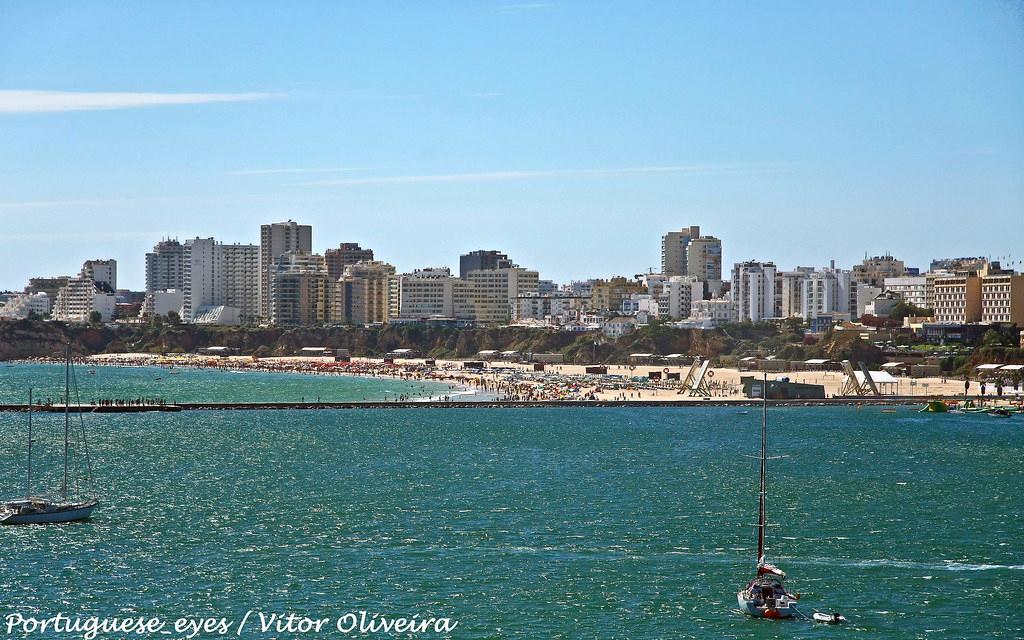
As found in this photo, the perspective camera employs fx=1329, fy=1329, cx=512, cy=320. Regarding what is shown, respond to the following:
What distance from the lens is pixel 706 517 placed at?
42094 mm

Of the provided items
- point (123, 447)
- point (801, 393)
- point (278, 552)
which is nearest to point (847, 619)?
point (278, 552)

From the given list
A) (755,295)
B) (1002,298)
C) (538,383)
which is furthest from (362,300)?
(1002,298)

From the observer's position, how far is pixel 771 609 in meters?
29.8

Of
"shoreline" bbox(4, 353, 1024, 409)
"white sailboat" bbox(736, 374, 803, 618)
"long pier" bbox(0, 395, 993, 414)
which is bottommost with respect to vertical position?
"white sailboat" bbox(736, 374, 803, 618)

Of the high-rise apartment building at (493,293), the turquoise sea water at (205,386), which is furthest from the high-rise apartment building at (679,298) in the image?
the turquoise sea water at (205,386)

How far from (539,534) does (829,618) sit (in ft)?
37.7

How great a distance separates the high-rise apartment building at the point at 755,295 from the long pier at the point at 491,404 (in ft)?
231

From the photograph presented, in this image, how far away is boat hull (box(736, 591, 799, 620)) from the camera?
29766mm

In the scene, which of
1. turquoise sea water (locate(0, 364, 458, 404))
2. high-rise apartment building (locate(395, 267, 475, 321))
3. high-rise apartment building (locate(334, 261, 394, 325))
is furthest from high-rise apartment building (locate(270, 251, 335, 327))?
turquoise sea water (locate(0, 364, 458, 404))

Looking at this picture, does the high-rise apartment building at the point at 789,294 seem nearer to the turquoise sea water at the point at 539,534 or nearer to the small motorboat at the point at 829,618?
the turquoise sea water at the point at 539,534

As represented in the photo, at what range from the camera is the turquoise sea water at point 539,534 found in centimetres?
3094

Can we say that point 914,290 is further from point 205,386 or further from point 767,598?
point 767,598

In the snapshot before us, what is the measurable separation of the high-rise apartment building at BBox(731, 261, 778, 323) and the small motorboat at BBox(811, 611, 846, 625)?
446ft

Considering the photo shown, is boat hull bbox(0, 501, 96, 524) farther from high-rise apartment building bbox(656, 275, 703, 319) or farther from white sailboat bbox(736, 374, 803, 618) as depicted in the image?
high-rise apartment building bbox(656, 275, 703, 319)
